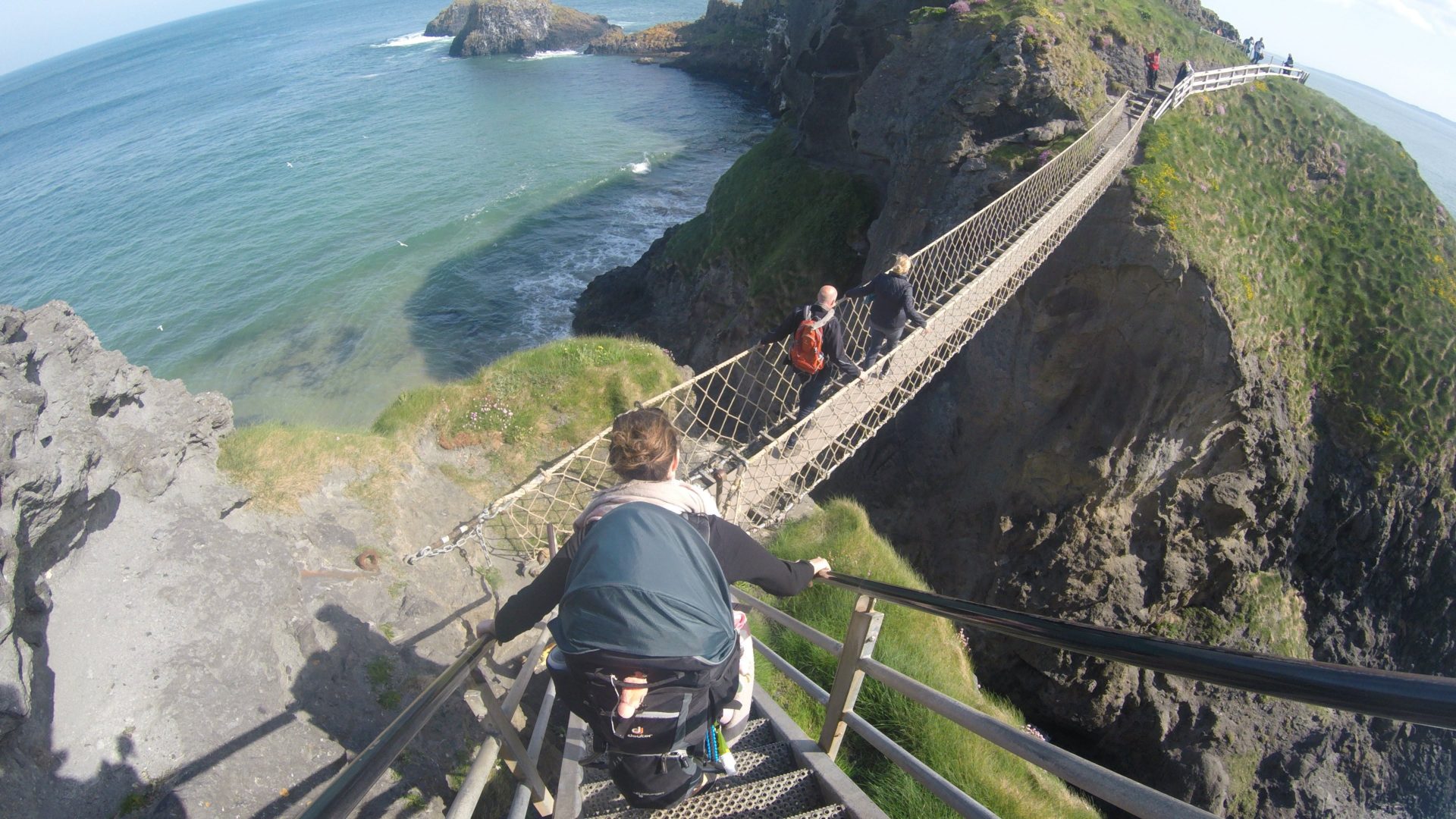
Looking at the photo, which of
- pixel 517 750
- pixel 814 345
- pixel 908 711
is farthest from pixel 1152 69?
pixel 517 750

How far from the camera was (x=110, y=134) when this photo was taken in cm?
5075

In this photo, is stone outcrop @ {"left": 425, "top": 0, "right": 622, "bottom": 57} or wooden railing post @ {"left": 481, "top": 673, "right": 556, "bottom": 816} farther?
stone outcrop @ {"left": 425, "top": 0, "right": 622, "bottom": 57}

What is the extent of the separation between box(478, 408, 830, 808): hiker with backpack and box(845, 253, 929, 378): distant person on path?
5.82 metres

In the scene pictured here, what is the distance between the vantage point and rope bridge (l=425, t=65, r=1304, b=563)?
652 centimetres

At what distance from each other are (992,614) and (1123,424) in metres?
13.4

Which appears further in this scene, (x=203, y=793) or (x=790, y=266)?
(x=790, y=266)

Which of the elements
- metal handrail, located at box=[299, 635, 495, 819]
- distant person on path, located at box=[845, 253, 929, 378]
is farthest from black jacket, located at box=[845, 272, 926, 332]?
metal handrail, located at box=[299, 635, 495, 819]

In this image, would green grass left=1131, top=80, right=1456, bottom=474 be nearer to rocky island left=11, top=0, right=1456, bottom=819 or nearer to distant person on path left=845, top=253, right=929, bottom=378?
rocky island left=11, top=0, right=1456, bottom=819

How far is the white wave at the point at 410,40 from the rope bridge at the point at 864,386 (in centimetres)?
8511

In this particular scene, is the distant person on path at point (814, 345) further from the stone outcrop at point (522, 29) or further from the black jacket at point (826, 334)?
the stone outcrop at point (522, 29)

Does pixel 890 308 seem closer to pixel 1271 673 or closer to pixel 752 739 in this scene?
pixel 752 739

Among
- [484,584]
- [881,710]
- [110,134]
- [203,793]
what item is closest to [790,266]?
[484,584]

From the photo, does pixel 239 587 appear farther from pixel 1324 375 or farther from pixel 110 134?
pixel 110 134

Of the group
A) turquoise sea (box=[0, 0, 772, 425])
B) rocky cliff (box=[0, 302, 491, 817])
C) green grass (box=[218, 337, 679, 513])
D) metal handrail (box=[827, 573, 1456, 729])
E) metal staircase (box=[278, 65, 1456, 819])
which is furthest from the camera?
turquoise sea (box=[0, 0, 772, 425])
